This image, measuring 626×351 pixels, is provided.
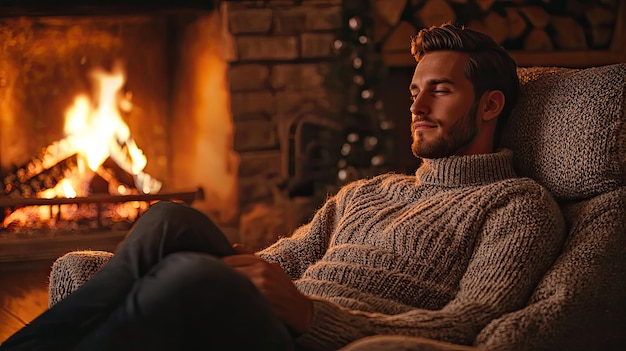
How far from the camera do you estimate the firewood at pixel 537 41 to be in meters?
4.05

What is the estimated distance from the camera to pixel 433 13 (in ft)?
12.7

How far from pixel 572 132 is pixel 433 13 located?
196 centimetres

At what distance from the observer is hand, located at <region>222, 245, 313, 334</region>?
1637 millimetres

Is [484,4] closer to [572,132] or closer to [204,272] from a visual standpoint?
[572,132]

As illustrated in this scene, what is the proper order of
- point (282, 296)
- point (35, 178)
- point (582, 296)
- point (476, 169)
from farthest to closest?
point (35, 178) < point (476, 169) < point (582, 296) < point (282, 296)

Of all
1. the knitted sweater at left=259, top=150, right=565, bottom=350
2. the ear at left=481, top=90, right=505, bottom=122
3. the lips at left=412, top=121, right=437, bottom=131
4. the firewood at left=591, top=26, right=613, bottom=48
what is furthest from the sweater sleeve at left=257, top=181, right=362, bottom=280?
the firewood at left=591, top=26, right=613, bottom=48

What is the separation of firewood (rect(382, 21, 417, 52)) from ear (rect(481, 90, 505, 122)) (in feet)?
5.87

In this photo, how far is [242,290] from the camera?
1.51 meters

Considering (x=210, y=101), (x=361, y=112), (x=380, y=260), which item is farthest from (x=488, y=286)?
(x=210, y=101)

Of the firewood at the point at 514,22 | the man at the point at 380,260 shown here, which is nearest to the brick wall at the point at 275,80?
the firewood at the point at 514,22

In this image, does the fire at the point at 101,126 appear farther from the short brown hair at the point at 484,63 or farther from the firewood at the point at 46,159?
the short brown hair at the point at 484,63

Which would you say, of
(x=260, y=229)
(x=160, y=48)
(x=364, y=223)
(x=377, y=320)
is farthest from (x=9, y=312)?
(x=377, y=320)

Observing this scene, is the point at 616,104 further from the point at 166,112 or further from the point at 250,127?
the point at 166,112

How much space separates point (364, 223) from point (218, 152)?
165 cm
